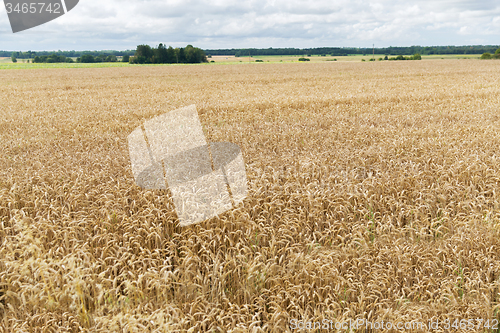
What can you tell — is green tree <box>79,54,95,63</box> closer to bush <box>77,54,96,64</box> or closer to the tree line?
bush <box>77,54,96,64</box>


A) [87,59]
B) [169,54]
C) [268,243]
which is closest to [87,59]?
[87,59]

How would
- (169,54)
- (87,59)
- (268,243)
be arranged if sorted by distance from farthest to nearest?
(87,59), (169,54), (268,243)

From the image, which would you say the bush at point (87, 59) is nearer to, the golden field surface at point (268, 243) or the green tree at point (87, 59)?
the green tree at point (87, 59)

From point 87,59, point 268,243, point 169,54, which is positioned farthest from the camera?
point 87,59

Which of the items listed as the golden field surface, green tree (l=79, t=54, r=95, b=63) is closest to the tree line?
green tree (l=79, t=54, r=95, b=63)

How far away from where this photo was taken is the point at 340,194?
531 cm

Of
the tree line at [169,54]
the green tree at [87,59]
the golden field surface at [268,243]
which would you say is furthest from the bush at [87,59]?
the golden field surface at [268,243]

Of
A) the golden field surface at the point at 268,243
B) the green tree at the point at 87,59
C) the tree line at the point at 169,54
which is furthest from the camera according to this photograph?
the green tree at the point at 87,59

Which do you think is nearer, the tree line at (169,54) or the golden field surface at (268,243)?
the golden field surface at (268,243)

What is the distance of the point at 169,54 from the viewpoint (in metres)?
103

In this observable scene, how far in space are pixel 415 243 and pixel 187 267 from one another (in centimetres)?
300

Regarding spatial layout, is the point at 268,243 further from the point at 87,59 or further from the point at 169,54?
the point at 87,59

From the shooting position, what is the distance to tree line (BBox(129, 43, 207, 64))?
101688mm

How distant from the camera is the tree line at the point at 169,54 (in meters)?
102
